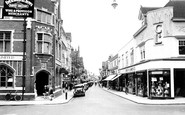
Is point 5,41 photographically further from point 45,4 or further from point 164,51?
point 164,51

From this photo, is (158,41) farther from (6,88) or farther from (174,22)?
(6,88)

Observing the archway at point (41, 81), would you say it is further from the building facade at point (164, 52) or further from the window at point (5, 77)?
the building facade at point (164, 52)

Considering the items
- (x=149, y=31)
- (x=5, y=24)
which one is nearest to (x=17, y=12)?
(x=5, y=24)

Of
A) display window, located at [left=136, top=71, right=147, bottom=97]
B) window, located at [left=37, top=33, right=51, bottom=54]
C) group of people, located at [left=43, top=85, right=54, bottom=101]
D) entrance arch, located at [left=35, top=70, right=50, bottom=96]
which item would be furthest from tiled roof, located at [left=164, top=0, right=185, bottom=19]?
entrance arch, located at [left=35, top=70, right=50, bottom=96]

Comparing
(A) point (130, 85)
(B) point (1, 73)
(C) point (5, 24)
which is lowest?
(A) point (130, 85)

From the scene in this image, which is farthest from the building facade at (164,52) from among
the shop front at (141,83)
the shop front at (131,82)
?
the shop front at (131,82)

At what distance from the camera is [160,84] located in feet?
85.0

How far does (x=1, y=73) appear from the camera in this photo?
26609mm

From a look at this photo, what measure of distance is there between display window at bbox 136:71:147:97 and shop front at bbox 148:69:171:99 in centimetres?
260

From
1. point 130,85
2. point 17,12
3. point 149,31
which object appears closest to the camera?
point 17,12

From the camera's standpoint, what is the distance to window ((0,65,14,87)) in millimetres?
26531

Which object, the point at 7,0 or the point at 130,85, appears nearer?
the point at 7,0

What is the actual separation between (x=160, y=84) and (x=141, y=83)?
5.07m

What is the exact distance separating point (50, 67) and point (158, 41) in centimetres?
1350
